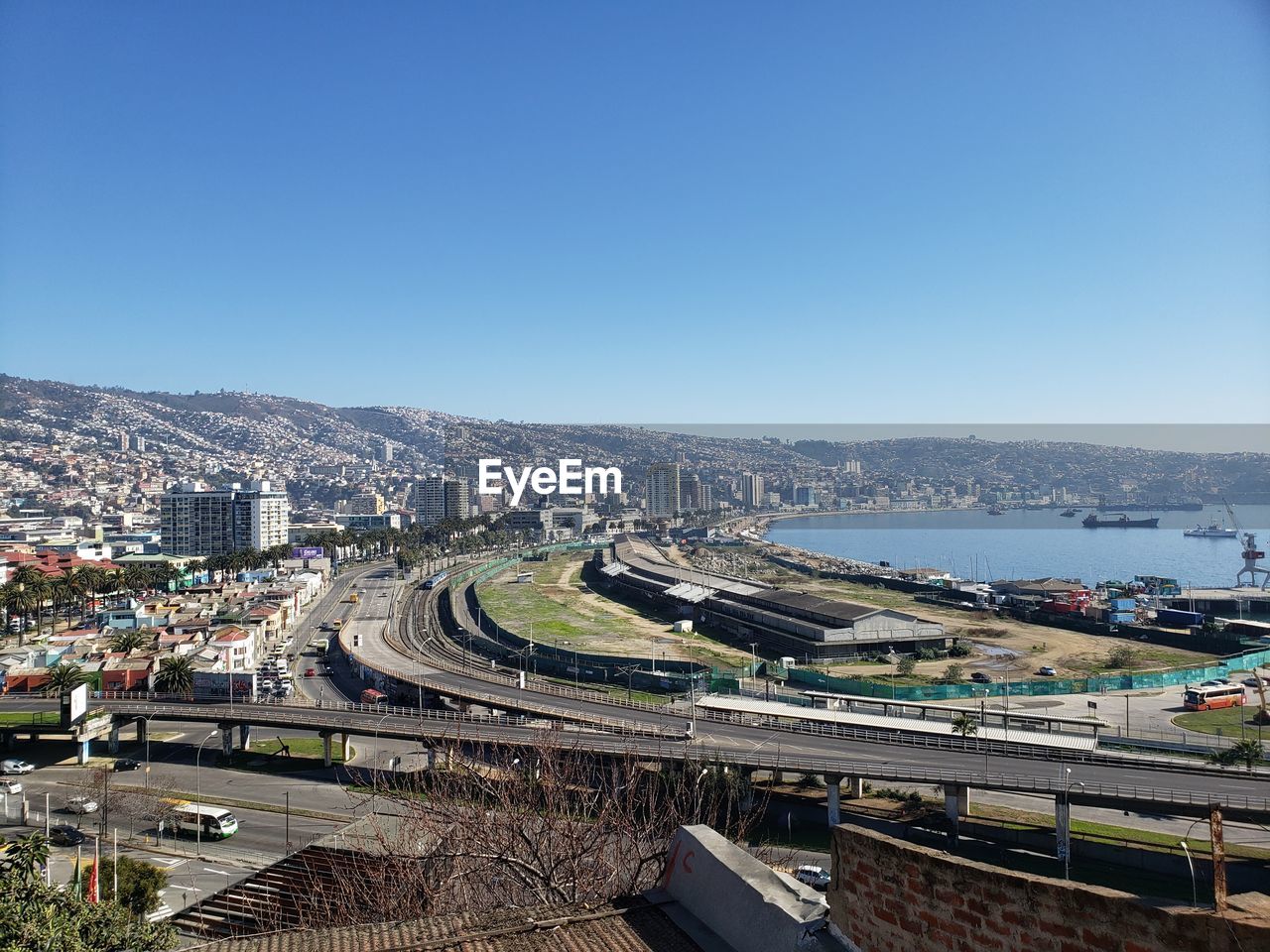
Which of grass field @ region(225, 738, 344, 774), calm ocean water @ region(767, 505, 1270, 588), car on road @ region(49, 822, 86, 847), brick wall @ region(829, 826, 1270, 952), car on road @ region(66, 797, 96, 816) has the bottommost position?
calm ocean water @ region(767, 505, 1270, 588)

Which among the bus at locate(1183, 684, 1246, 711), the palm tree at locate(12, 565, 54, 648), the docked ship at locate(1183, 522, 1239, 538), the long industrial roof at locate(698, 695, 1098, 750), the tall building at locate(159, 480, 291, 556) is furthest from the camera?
the docked ship at locate(1183, 522, 1239, 538)

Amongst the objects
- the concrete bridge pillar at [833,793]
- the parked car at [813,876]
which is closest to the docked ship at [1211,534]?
the concrete bridge pillar at [833,793]

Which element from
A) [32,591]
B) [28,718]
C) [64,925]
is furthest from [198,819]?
[32,591]

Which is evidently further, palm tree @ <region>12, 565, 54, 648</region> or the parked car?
palm tree @ <region>12, 565, 54, 648</region>

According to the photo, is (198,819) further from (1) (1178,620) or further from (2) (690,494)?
(2) (690,494)

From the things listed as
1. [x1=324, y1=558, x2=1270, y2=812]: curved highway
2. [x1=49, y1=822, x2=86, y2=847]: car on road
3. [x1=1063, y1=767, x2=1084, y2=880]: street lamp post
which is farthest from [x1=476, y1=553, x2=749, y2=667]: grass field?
[x1=49, y1=822, x2=86, y2=847]: car on road

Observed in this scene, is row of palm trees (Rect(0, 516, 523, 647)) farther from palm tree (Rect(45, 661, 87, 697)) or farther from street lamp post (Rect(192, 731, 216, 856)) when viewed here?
street lamp post (Rect(192, 731, 216, 856))

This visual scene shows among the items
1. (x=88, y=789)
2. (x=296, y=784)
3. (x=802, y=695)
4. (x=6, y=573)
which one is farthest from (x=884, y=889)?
(x=6, y=573)
